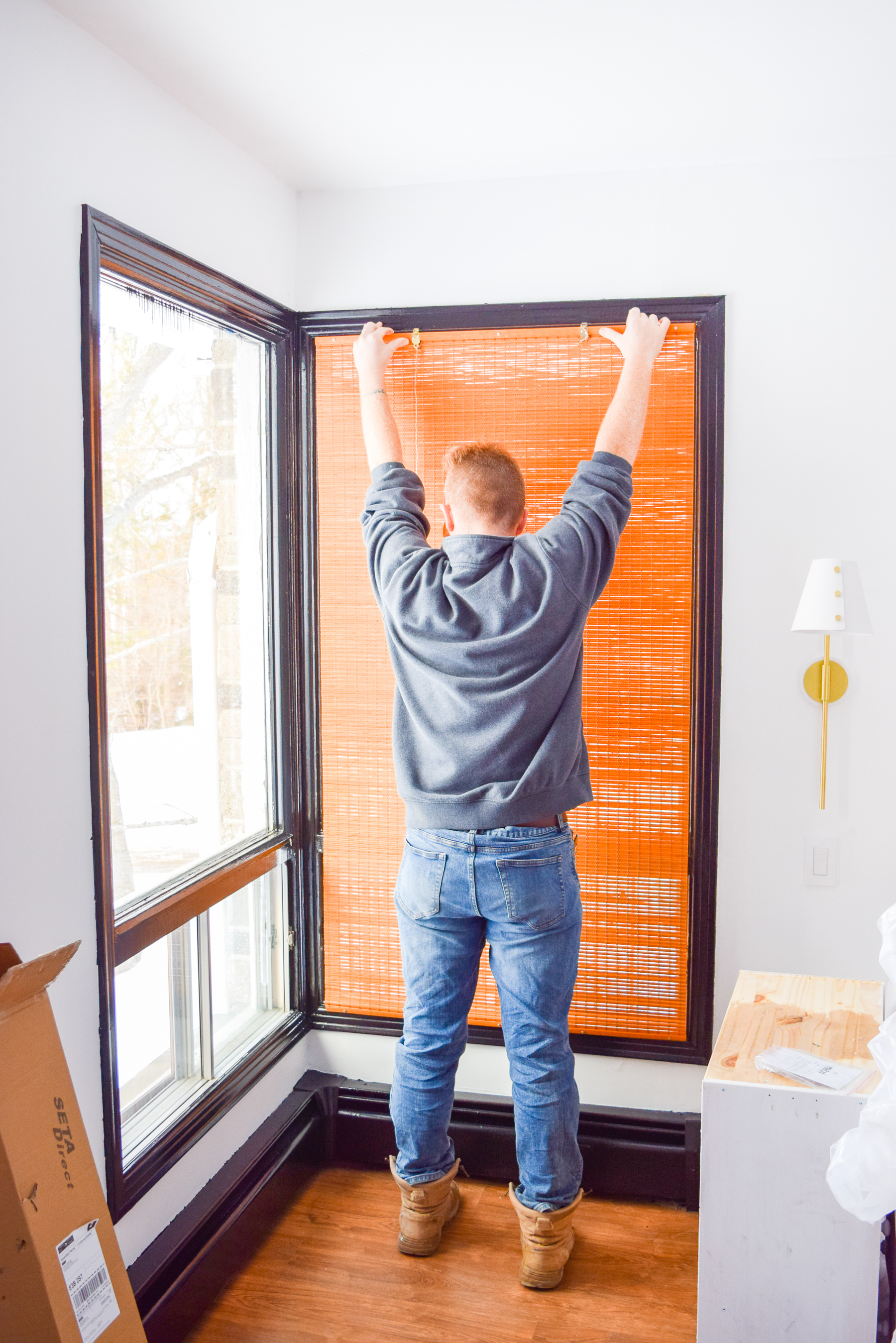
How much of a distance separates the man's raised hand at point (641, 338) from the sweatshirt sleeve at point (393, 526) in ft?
1.80

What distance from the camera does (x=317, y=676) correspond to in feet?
8.56

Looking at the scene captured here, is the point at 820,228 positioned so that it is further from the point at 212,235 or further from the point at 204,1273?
the point at 204,1273

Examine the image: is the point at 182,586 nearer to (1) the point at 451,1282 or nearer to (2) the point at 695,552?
(2) the point at 695,552

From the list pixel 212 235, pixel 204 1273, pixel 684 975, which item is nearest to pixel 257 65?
pixel 212 235

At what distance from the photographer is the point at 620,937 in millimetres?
2482

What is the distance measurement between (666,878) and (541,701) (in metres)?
0.81

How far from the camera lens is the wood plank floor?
1.96 m

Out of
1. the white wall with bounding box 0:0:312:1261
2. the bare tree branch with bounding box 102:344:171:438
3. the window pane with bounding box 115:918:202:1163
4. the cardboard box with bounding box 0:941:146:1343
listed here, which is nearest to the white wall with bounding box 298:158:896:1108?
the bare tree branch with bounding box 102:344:171:438

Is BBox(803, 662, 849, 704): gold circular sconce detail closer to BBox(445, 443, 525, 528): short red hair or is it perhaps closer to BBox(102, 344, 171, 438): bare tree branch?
BBox(445, 443, 525, 528): short red hair

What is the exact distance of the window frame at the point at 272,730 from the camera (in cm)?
174

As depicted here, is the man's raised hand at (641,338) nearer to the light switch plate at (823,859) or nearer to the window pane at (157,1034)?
the light switch plate at (823,859)

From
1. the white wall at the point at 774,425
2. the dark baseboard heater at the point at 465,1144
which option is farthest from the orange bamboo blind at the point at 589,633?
the dark baseboard heater at the point at 465,1144

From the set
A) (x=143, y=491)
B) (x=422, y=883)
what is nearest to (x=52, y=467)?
(x=143, y=491)

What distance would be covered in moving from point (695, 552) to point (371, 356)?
90 centimetres
